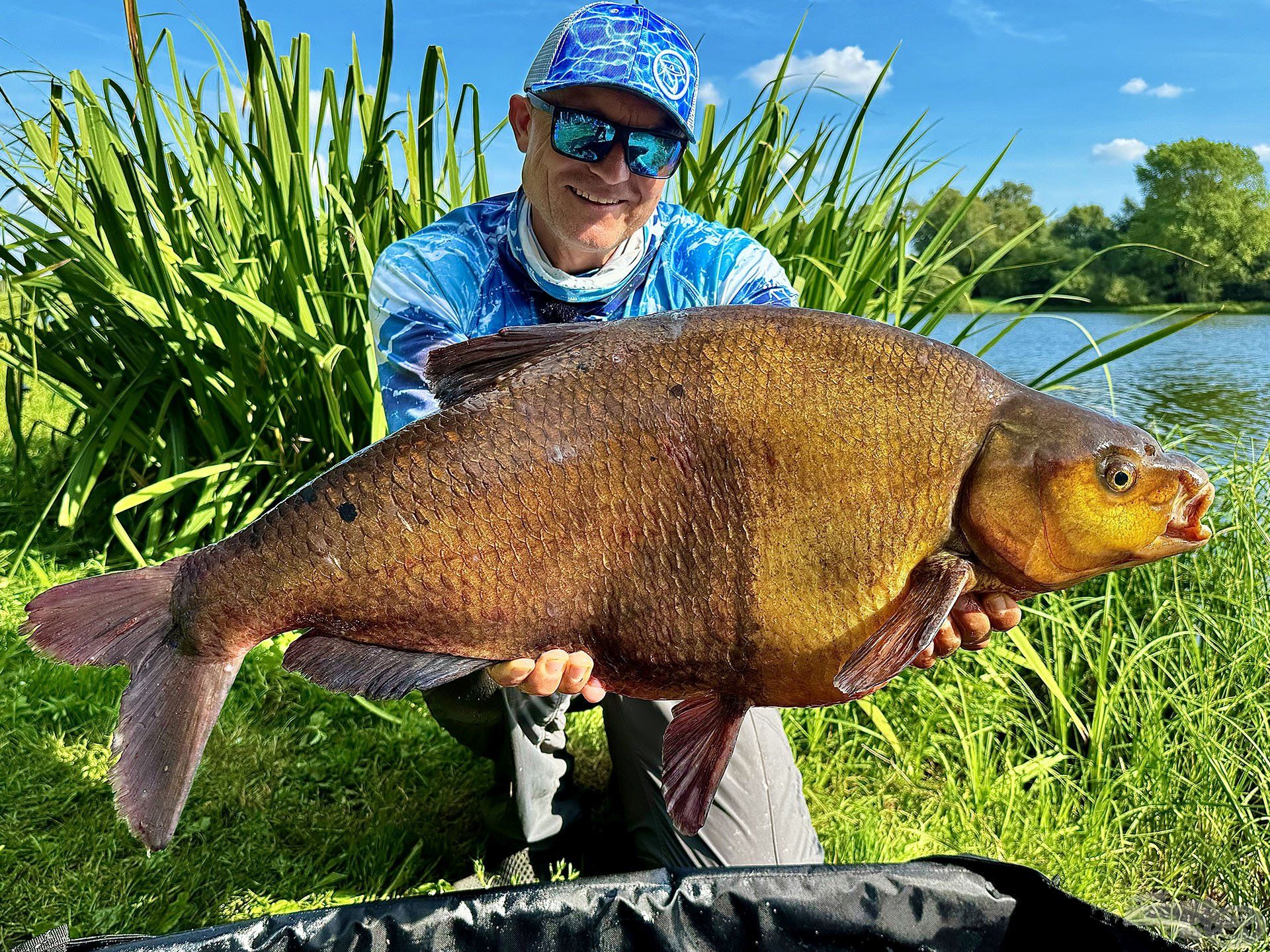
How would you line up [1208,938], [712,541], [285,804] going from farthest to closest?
[285,804] < [1208,938] < [712,541]

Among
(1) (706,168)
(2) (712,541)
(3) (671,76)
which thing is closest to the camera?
(2) (712,541)

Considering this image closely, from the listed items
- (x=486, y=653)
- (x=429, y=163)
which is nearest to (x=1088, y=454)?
(x=486, y=653)

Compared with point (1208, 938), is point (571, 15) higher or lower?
higher

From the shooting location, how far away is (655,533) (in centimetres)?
145

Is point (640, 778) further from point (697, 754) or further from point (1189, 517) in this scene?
point (1189, 517)

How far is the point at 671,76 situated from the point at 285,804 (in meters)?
2.26

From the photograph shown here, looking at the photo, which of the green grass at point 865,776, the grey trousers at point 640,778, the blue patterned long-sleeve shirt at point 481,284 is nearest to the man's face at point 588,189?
the blue patterned long-sleeve shirt at point 481,284

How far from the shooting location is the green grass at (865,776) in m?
2.34

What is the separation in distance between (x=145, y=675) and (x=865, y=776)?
218 centimetres

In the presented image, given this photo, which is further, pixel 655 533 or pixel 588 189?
pixel 588 189

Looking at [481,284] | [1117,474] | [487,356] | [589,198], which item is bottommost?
[1117,474]

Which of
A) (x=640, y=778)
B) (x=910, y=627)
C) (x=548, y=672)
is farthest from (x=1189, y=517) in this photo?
(x=640, y=778)

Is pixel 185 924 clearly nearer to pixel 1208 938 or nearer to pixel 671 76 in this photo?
pixel 671 76

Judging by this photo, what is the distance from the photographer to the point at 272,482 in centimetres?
350
